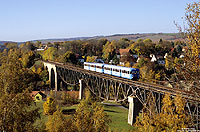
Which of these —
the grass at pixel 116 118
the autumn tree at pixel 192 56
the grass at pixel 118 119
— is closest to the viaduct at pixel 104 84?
the grass at pixel 118 119

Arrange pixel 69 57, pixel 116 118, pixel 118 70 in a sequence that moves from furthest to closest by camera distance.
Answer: pixel 69 57
pixel 118 70
pixel 116 118

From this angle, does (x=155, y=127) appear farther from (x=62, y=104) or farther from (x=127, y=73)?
(x=62, y=104)

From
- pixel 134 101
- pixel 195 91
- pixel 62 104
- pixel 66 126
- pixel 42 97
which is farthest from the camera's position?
pixel 42 97

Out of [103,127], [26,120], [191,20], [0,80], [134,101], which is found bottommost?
[134,101]

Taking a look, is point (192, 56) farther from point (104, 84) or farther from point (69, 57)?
point (69, 57)

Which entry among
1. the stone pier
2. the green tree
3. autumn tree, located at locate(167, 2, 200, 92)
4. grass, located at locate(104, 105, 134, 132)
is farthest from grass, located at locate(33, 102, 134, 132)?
the green tree

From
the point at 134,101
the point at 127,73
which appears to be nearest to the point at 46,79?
the point at 127,73

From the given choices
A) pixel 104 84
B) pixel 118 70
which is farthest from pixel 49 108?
pixel 118 70

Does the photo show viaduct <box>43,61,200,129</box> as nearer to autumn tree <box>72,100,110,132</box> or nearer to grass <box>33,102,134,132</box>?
grass <box>33,102,134,132</box>

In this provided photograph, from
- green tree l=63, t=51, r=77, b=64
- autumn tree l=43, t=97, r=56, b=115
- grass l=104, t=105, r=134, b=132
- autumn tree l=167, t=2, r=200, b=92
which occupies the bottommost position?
grass l=104, t=105, r=134, b=132

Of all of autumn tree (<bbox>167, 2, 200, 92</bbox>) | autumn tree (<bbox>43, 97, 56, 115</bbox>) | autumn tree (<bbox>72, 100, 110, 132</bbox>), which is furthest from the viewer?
autumn tree (<bbox>43, 97, 56, 115</bbox>)

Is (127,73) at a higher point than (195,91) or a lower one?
lower
